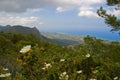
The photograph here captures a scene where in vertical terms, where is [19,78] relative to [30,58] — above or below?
below

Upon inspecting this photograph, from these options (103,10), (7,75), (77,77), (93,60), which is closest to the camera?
(7,75)

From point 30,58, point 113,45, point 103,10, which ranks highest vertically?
point 30,58

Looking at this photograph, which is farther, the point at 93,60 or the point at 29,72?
the point at 93,60

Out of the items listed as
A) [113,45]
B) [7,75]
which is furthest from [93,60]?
[113,45]

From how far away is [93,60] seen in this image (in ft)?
30.6

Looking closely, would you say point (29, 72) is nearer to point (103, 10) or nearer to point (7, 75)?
point (7, 75)

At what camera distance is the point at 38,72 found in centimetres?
708

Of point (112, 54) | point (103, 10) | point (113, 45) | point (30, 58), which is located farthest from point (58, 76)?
point (103, 10)

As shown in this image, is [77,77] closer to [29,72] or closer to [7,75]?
[29,72]

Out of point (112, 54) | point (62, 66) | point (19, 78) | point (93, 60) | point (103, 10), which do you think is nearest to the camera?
point (19, 78)

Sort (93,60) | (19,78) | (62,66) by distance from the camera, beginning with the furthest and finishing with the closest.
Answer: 1. (93,60)
2. (62,66)
3. (19,78)

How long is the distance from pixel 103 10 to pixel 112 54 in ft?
14.2

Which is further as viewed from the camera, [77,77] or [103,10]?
[103,10]

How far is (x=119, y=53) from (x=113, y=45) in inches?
71.4
